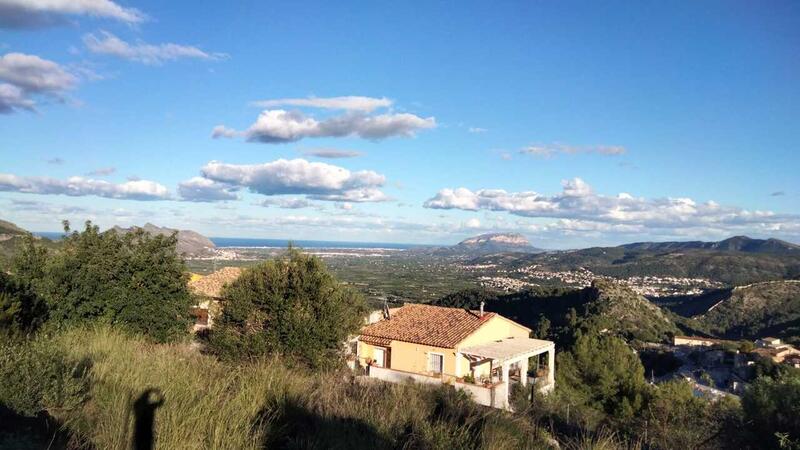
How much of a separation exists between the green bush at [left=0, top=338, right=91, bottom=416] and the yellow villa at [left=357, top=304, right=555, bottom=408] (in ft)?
54.2

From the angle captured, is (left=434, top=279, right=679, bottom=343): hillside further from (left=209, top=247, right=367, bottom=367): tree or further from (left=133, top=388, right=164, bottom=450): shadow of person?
(left=133, top=388, right=164, bottom=450): shadow of person

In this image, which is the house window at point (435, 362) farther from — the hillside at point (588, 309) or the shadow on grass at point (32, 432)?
the hillside at point (588, 309)

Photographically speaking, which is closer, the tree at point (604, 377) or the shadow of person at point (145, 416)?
the shadow of person at point (145, 416)

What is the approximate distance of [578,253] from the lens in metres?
181

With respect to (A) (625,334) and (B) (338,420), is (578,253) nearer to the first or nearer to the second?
(A) (625,334)

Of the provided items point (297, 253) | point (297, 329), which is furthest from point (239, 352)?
point (297, 253)

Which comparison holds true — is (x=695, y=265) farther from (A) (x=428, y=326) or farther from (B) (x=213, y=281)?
(B) (x=213, y=281)

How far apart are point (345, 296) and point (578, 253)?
17544 centimetres

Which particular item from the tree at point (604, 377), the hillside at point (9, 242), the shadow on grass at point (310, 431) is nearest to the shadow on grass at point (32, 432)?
the shadow on grass at point (310, 431)

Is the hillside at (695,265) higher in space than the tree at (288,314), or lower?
lower

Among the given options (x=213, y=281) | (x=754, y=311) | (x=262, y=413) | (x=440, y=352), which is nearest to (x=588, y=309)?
(x=754, y=311)

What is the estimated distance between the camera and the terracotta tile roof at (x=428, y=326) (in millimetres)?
23938

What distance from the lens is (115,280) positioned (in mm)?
15703

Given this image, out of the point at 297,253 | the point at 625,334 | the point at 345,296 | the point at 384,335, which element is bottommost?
the point at 625,334
